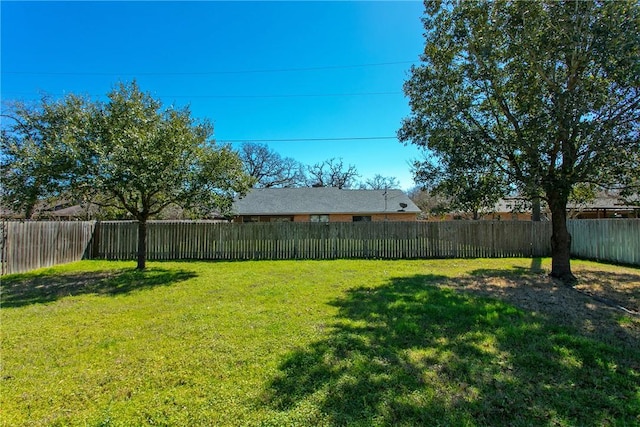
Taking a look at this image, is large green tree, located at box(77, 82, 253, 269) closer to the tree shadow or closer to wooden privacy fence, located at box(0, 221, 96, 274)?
wooden privacy fence, located at box(0, 221, 96, 274)

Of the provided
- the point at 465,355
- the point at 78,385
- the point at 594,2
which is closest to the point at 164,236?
the point at 78,385

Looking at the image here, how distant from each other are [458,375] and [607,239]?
1230cm

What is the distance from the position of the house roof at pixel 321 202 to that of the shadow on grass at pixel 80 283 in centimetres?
1223

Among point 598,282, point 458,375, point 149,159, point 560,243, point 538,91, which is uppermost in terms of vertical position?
point 538,91

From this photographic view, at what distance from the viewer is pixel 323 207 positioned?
Answer: 897 inches

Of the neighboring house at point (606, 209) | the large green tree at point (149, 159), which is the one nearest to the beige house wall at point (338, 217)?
the neighboring house at point (606, 209)

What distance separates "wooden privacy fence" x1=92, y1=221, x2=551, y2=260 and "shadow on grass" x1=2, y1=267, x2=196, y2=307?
293 cm

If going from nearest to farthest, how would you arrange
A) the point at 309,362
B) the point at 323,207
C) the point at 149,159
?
1. the point at 309,362
2. the point at 149,159
3. the point at 323,207

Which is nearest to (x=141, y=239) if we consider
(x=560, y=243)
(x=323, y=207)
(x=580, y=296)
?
(x=580, y=296)

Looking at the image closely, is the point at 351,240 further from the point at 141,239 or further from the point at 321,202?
the point at 321,202

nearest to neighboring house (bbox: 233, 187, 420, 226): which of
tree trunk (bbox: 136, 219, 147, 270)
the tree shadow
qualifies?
tree trunk (bbox: 136, 219, 147, 270)

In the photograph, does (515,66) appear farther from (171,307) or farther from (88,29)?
(88,29)

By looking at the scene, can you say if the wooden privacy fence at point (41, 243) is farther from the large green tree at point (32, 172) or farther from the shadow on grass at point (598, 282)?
the shadow on grass at point (598, 282)

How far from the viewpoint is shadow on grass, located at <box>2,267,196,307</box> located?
684 centimetres
